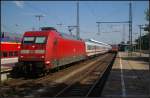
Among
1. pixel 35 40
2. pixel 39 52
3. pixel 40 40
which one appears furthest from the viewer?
pixel 35 40

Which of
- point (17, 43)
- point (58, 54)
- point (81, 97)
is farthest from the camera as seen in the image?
point (17, 43)

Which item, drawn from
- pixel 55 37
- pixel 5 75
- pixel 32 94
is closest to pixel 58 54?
pixel 55 37

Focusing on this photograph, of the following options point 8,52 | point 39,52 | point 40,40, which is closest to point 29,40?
point 40,40

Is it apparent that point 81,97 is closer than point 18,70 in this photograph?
Yes

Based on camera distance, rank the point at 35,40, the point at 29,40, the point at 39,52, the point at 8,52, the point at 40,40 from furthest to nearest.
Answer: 1. the point at 8,52
2. the point at 29,40
3. the point at 35,40
4. the point at 40,40
5. the point at 39,52

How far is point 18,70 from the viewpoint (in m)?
22.0

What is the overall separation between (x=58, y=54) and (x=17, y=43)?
11.2m

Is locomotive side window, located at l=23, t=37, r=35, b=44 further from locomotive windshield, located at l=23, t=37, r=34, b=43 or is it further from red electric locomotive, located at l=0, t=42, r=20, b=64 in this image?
red electric locomotive, located at l=0, t=42, r=20, b=64

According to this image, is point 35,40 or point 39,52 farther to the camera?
point 35,40

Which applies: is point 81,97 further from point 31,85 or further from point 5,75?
point 5,75

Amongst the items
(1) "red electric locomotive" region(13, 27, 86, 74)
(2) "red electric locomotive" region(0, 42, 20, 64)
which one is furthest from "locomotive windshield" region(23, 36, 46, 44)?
(2) "red electric locomotive" region(0, 42, 20, 64)

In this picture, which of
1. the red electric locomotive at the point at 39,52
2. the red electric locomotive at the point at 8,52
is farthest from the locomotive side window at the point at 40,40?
the red electric locomotive at the point at 8,52

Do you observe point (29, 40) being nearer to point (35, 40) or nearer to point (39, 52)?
point (35, 40)

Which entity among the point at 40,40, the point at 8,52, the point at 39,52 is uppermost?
the point at 40,40
